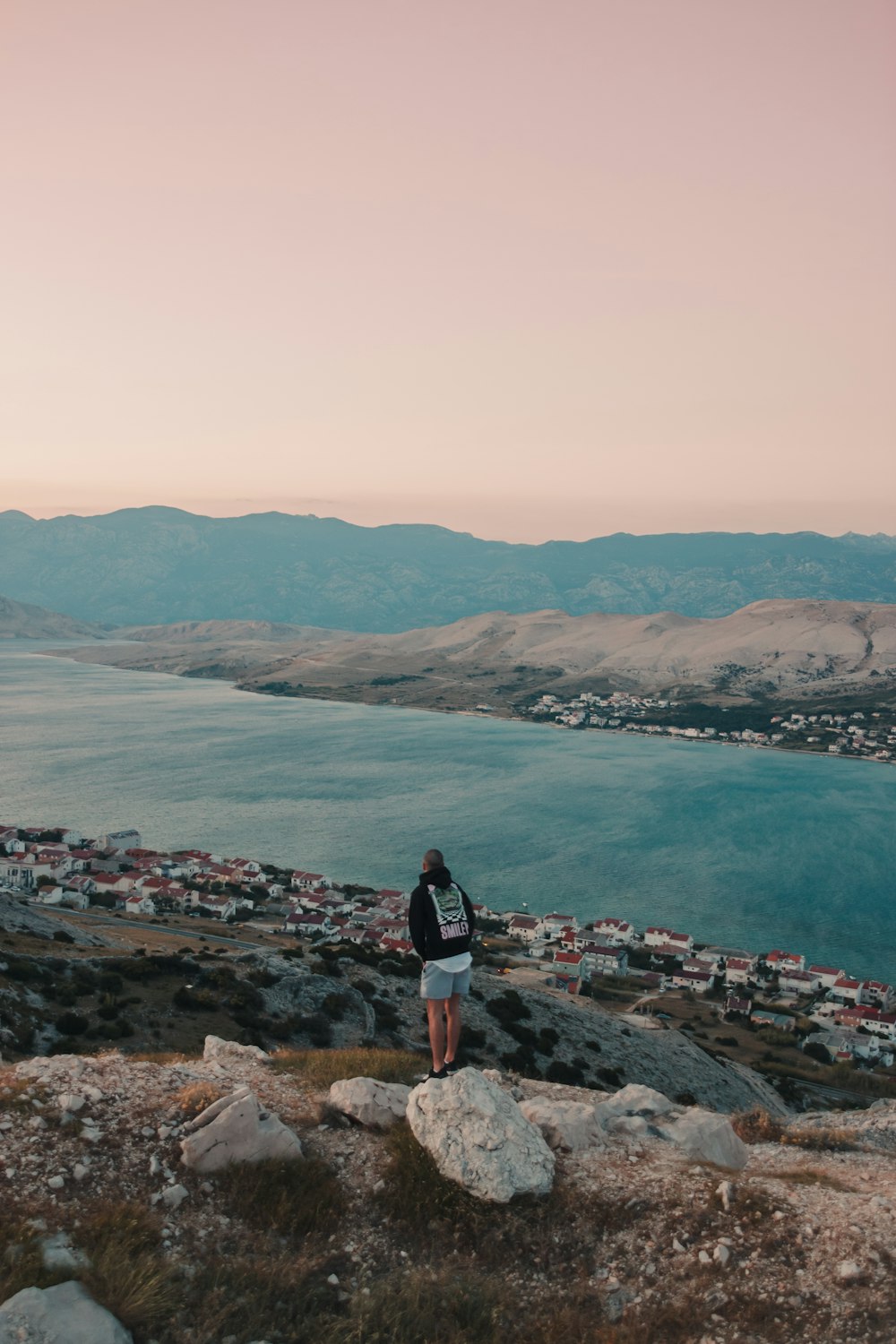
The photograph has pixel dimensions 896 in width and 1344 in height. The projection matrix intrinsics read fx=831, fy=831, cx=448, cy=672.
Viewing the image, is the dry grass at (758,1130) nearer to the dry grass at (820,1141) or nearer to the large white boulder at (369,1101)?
the dry grass at (820,1141)

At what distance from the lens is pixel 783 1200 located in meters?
7.19

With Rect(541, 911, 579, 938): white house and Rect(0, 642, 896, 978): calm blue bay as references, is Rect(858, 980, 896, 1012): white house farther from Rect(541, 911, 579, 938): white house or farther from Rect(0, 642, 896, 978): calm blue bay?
Rect(541, 911, 579, 938): white house

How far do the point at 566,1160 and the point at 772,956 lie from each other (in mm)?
56684

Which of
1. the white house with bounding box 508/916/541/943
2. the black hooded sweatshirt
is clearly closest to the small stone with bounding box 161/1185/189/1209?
the black hooded sweatshirt

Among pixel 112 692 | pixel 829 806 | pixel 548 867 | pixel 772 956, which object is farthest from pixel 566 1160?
pixel 112 692

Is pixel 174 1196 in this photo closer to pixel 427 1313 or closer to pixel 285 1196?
pixel 285 1196

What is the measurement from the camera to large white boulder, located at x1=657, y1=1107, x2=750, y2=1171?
30.6ft

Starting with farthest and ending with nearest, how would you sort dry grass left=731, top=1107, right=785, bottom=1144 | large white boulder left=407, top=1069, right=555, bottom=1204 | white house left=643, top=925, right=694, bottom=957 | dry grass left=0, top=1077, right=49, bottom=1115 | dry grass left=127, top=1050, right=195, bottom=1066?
white house left=643, top=925, right=694, bottom=957 < dry grass left=731, top=1107, right=785, bottom=1144 < dry grass left=127, top=1050, right=195, bottom=1066 < dry grass left=0, top=1077, right=49, bottom=1115 < large white boulder left=407, top=1069, right=555, bottom=1204

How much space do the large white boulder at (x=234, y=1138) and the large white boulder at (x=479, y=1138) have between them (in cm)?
124

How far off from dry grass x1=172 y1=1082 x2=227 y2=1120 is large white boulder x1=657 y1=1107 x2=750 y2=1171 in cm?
505

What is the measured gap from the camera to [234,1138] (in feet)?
24.3

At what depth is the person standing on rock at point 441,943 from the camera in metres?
8.31

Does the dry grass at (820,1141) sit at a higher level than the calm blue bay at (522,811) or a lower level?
higher

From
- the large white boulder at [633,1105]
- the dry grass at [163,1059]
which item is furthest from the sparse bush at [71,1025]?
the large white boulder at [633,1105]
